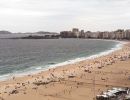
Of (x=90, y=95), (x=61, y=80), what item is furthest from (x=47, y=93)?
(x=61, y=80)

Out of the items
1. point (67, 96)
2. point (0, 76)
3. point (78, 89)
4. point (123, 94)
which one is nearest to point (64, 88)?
point (78, 89)

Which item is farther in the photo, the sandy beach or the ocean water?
the ocean water

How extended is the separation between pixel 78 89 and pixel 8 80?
15.5m

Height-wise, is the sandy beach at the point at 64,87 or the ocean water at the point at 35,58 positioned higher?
the sandy beach at the point at 64,87

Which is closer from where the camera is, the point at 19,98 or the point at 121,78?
the point at 19,98

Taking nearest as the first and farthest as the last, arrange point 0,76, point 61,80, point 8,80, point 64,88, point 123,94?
point 123,94 < point 64,88 < point 61,80 < point 8,80 < point 0,76

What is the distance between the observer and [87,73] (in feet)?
176

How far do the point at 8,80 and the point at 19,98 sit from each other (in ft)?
50.4

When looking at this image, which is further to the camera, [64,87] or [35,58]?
[35,58]

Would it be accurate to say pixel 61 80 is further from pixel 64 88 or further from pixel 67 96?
pixel 67 96

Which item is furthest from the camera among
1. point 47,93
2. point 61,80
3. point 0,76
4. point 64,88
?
point 0,76

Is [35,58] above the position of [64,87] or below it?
below

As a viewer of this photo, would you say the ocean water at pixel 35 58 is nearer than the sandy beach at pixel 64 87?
No

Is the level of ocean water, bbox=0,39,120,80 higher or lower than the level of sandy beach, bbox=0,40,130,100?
lower
